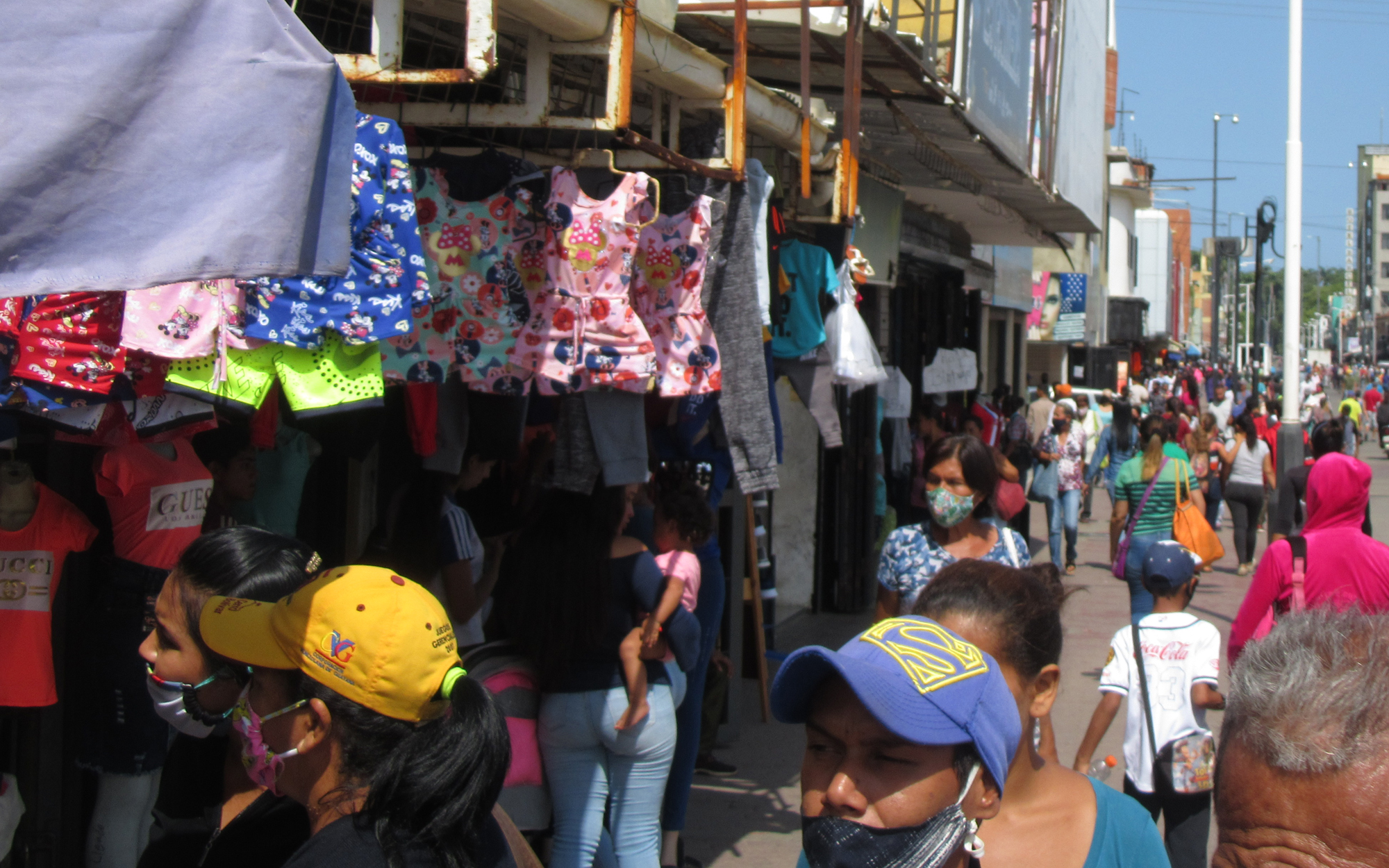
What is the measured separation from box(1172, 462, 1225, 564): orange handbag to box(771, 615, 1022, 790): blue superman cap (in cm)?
688

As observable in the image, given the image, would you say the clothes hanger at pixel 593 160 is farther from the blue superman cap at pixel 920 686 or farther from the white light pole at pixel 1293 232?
the white light pole at pixel 1293 232

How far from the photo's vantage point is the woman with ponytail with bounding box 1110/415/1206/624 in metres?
8.55

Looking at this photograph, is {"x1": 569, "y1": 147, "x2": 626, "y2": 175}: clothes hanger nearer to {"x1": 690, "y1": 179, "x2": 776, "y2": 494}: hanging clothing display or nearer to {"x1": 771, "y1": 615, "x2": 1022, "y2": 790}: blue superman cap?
{"x1": 690, "y1": 179, "x2": 776, "y2": 494}: hanging clothing display

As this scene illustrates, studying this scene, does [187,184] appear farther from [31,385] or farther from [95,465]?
[95,465]

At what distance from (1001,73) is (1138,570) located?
3.80 metres

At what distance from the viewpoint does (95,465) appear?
3.59m

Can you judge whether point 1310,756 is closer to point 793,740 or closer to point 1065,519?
point 793,740

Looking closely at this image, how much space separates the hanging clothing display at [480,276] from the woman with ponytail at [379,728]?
5.80 feet

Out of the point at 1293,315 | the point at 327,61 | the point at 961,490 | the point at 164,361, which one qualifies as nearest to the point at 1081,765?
the point at 961,490

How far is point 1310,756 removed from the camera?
1.33 m

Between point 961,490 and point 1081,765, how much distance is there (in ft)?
3.51

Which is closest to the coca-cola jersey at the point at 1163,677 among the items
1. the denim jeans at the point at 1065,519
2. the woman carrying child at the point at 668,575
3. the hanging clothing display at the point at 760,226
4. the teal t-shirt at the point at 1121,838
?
the woman carrying child at the point at 668,575

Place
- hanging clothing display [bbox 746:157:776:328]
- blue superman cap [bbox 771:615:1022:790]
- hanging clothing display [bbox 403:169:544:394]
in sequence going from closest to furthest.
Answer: blue superman cap [bbox 771:615:1022:790], hanging clothing display [bbox 403:169:544:394], hanging clothing display [bbox 746:157:776:328]

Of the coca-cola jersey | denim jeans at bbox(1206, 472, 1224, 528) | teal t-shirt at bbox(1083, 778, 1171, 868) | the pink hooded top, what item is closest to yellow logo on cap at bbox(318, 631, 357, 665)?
teal t-shirt at bbox(1083, 778, 1171, 868)
